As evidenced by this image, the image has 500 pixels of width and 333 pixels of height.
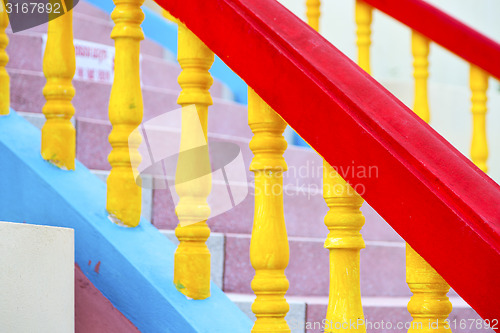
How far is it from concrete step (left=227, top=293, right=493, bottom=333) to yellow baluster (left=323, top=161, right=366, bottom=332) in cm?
47

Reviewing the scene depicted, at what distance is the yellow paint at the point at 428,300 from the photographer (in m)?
0.74

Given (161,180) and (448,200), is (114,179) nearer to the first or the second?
(161,180)

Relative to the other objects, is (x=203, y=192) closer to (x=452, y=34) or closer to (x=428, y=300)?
(x=428, y=300)

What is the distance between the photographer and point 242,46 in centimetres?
92

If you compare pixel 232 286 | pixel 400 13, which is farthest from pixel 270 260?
pixel 400 13

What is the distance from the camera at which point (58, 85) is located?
1.21 meters

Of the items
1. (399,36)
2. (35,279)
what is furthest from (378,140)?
(399,36)

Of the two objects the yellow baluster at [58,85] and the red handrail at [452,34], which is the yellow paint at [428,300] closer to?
the yellow baluster at [58,85]

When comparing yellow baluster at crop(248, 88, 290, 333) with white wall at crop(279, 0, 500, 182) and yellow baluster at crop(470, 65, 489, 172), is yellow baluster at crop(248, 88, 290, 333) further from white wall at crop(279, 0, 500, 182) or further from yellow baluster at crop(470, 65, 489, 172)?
white wall at crop(279, 0, 500, 182)

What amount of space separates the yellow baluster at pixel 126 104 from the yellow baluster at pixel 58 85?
5.2 inches

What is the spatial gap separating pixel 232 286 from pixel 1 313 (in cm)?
70

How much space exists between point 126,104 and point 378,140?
496 mm

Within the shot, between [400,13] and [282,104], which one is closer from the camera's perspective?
[282,104]

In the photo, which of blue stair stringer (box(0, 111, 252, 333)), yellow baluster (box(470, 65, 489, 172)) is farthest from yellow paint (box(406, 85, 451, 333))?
yellow baluster (box(470, 65, 489, 172))
